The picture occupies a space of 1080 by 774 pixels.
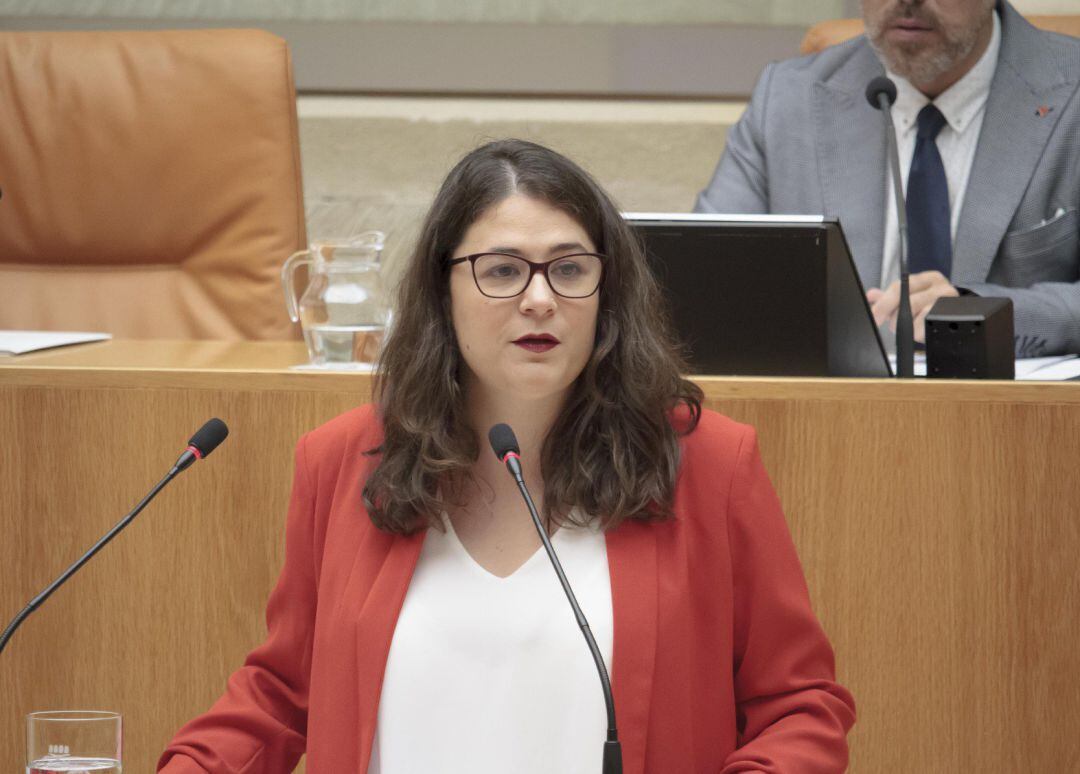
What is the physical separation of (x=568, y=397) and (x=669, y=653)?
25 cm

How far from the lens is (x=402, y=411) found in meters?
1.28

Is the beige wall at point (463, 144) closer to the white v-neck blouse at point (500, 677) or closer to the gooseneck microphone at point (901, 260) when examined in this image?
the gooseneck microphone at point (901, 260)

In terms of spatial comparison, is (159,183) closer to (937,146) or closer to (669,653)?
(937,146)

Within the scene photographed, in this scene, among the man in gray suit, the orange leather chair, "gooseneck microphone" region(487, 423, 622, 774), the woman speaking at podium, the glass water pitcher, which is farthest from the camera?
the orange leather chair

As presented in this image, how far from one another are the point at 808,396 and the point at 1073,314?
0.71 metres

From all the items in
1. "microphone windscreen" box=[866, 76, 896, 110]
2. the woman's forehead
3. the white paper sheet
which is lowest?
the white paper sheet

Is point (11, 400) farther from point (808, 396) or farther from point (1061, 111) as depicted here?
point (1061, 111)

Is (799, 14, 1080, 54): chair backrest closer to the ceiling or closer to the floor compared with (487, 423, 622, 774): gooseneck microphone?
closer to the ceiling

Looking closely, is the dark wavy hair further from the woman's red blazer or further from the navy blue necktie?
the navy blue necktie

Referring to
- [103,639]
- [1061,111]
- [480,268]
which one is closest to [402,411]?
[480,268]

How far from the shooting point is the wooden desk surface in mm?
1510

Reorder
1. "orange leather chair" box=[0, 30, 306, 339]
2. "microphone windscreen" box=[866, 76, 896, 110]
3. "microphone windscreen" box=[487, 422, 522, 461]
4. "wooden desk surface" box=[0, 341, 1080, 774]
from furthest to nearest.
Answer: "orange leather chair" box=[0, 30, 306, 339]
"microphone windscreen" box=[866, 76, 896, 110]
"wooden desk surface" box=[0, 341, 1080, 774]
"microphone windscreen" box=[487, 422, 522, 461]

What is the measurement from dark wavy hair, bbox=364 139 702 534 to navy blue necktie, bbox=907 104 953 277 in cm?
119

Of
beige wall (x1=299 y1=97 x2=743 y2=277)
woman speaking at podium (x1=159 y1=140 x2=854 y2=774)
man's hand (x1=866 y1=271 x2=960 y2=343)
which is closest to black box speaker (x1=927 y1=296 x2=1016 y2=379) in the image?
man's hand (x1=866 y1=271 x2=960 y2=343)
